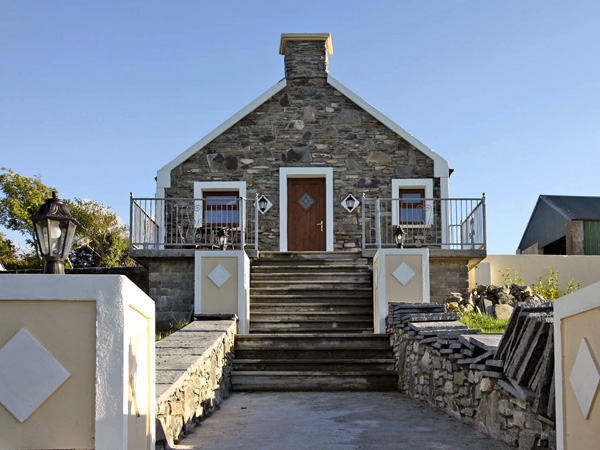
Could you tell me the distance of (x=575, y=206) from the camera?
22484 millimetres

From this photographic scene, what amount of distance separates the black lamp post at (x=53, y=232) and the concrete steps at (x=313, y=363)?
447 cm

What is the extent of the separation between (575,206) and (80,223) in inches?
630

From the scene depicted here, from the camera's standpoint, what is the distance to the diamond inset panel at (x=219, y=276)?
1020cm

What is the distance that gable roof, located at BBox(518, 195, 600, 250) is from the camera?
21500 mm

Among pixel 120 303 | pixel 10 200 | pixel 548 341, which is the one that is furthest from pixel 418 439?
pixel 10 200

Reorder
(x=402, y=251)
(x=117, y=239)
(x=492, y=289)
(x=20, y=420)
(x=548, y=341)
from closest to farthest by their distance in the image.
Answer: (x=20, y=420), (x=548, y=341), (x=402, y=251), (x=492, y=289), (x=117, y=239)

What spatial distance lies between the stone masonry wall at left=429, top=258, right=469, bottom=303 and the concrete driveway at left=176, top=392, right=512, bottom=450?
4102 mm

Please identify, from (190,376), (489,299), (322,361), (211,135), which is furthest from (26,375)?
(211,135)

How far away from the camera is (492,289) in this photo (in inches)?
440

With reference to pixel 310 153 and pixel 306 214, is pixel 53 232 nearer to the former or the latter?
pixel 306 214

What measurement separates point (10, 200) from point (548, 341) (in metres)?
19.7

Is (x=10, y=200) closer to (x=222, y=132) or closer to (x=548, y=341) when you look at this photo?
(x=222, y=132)

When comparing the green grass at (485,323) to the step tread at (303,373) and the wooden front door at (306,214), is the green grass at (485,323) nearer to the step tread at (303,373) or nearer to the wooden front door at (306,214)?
the step tread at (303,373)

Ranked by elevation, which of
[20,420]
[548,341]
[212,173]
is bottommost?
[20,420]
